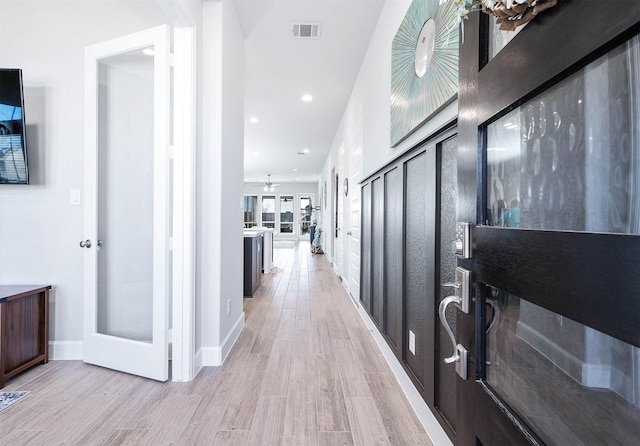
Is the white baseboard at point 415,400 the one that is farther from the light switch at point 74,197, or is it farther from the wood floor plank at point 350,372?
the light switch at point 74,197

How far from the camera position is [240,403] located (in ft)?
5.50

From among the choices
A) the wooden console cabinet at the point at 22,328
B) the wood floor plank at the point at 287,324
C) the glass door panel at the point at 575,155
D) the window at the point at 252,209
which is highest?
the window at the point at 252,209

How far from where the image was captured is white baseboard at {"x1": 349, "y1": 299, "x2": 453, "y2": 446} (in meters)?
1.35

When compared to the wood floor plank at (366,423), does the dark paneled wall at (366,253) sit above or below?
above

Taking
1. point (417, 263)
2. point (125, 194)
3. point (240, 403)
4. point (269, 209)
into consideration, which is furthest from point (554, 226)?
point (269, 209)

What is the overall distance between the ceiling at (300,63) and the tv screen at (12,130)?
67.5 inches

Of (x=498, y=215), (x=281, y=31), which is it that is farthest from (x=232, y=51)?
(x=498, y=215)

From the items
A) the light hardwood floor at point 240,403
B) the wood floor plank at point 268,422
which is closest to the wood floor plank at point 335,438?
the light hardwood floor at point 240,403

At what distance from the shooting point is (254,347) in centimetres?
241

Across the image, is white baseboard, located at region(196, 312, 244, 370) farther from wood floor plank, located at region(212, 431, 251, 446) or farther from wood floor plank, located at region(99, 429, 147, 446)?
wood floor plank, located at region(212, 431, 251, 446)

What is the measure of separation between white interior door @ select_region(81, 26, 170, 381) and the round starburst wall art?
5.38ft

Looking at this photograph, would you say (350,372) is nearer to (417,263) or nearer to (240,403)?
(240,403)

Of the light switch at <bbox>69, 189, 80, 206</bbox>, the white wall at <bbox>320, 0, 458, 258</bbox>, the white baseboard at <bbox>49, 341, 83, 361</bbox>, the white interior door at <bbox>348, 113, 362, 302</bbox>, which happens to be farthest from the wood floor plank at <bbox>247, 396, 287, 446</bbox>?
the light switch at <bbox>69, 189, 80, 206</bbox>

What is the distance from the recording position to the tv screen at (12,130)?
1.99m
